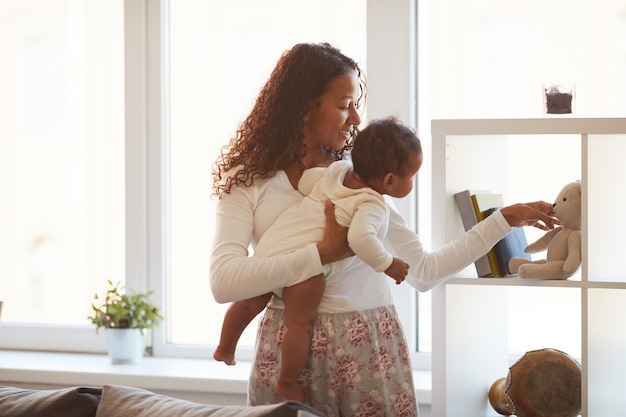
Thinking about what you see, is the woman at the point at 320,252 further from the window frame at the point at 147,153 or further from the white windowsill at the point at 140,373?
the window frame at the point at 147,153

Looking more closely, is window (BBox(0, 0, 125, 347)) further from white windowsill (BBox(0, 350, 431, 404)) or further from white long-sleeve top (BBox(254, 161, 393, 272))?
white long-sleeve top (BBox(254, 161, 393, 272))

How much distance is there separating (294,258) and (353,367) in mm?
272

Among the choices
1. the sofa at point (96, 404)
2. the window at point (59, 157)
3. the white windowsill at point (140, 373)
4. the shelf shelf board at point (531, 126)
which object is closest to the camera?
the sofa at point (96, 404)

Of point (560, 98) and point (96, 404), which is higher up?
point (560, 98)

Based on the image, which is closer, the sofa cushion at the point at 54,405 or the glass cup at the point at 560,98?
the sofa cushion at the point at 54,405

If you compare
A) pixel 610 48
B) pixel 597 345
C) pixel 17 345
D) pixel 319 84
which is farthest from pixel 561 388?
pixel 17 345

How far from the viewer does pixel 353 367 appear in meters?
1.90

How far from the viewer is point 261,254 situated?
1.91m

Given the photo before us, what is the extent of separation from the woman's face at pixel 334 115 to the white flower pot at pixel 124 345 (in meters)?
1.30

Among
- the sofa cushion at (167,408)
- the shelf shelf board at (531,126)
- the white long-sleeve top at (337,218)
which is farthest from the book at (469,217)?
the sofa cushion at (167,408)

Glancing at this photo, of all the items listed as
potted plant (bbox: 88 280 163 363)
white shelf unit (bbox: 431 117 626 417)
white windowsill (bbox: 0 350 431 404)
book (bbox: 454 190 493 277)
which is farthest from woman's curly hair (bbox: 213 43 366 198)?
potted plant (bbox: 88 280 163 363)

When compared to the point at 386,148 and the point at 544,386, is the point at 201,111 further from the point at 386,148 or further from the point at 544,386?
the point at 544,386

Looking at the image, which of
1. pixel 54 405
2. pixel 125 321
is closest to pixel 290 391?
pixel 54 405

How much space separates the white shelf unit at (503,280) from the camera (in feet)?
6.52
